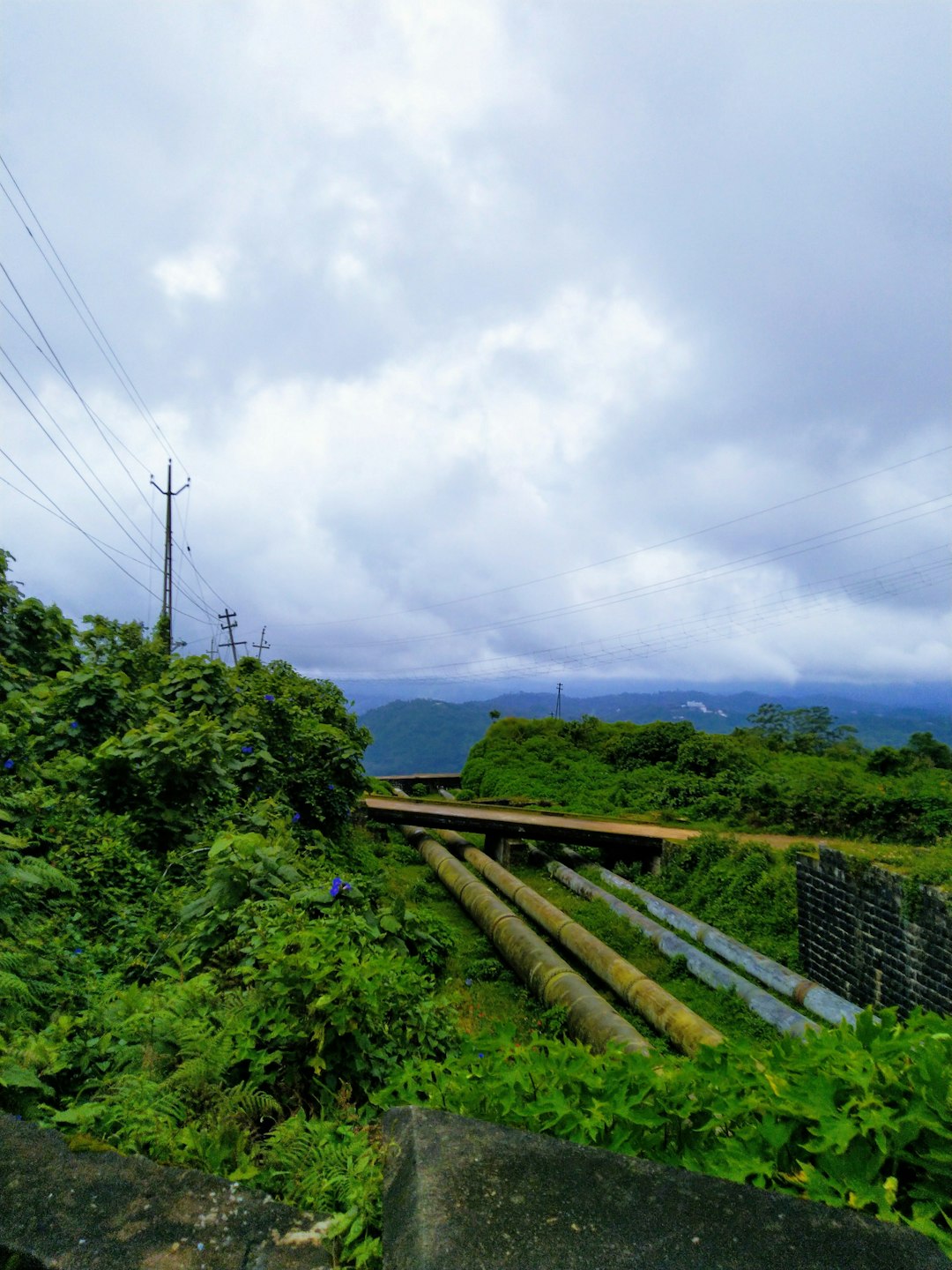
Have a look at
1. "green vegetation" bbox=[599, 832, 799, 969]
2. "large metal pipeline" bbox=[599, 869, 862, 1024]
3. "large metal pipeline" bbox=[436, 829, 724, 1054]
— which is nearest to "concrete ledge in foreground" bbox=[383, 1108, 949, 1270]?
"large metal pipeline" bbox=[436, 829, 724, 1054]

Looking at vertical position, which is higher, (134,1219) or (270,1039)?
(134,1219)

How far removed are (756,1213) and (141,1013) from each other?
3566 mm

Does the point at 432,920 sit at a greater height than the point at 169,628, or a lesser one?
lesser

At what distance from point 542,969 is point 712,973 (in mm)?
3023

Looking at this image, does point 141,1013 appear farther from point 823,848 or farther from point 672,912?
point 672,912

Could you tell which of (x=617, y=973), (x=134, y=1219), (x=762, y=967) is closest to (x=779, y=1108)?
(x=134, y=1219)

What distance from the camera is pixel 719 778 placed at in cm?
2347

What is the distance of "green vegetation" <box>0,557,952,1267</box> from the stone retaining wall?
199cm

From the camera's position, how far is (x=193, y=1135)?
111 inches

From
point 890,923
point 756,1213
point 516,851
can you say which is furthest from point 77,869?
point 516,851

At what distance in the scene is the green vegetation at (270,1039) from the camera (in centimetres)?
232

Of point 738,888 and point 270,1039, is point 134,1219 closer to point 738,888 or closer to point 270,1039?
point 270,1039

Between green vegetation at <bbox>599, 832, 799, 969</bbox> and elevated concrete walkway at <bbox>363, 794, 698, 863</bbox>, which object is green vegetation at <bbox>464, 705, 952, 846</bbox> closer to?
elevated concrete walkway at <bbox>363, 794, 698, 863</bbox>

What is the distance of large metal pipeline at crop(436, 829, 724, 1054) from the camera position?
8.41 meters
